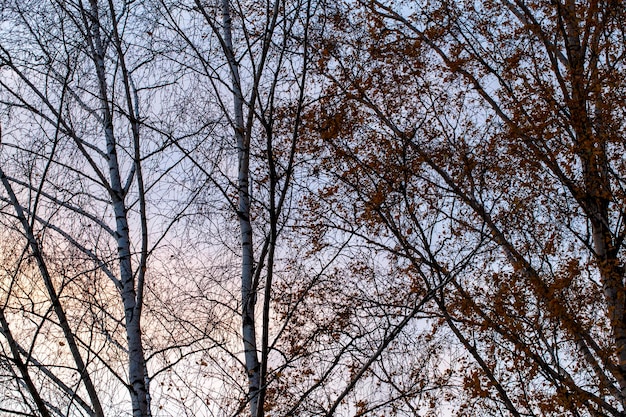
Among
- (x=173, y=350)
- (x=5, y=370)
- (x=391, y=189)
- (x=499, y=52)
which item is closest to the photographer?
(x=5, y=370)

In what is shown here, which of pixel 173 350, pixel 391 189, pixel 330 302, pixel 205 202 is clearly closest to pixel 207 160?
pixel 205 202

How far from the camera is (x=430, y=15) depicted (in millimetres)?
9344

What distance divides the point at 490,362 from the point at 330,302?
2095 millimetres

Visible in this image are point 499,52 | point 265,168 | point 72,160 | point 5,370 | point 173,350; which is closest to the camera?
point 5,370

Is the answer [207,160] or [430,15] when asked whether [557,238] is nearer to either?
[430,15]

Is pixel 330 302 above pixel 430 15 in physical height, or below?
below

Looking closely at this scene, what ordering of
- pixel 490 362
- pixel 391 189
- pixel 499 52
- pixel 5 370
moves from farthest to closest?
pixel 499 52 → pixel 391 189 → pixel 490 362 → pixel 5 370

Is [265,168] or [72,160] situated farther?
[265,168]

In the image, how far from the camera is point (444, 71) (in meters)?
9.03

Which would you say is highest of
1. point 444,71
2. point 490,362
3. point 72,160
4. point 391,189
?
point 444,71

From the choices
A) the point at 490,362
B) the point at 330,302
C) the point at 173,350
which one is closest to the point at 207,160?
the point at 173,350

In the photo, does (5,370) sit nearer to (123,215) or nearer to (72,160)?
(123,215)

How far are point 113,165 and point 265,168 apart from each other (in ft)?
6.03

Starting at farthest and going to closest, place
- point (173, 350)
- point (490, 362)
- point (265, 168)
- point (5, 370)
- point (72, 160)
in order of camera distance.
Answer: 1. point (490, 362)
2. point (265, 168)
3. point (72, 160)
4. point (173, 350)
5. point (5, 370)
